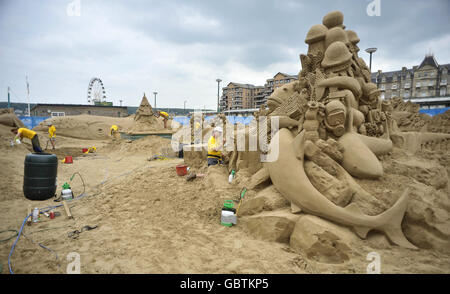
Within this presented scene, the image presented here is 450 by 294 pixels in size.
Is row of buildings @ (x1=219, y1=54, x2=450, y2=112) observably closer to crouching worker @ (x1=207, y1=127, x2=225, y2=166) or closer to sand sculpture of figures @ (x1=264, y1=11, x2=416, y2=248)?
crouching worker @ (x1=207, y1=127, x2=225, y2=166)

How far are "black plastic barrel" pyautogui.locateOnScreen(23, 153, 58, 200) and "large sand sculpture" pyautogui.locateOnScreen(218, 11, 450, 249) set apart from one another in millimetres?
3869

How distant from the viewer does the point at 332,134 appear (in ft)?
10.7

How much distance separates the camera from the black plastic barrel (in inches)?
174

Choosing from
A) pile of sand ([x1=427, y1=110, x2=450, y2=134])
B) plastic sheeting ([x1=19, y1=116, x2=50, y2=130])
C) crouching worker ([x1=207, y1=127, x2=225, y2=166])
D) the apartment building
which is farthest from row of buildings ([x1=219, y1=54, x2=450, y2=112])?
plastic sheeting ([x1=19, y1=116, x2=50, y2=130])

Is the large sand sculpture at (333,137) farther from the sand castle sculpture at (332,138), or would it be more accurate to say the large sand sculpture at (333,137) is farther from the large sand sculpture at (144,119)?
the large sand sculpture at (144,119)

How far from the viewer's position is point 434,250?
2572 millimetres

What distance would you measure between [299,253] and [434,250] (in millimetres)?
1461

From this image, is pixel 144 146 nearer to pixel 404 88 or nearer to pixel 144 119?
pixel 144 119

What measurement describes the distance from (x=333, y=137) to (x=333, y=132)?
84 millimetres

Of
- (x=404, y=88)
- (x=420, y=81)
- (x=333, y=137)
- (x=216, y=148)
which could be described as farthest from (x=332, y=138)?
(x=404, y=88)

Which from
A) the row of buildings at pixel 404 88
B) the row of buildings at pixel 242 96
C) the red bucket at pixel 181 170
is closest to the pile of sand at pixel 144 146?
the row of buildings at pixel 404 88

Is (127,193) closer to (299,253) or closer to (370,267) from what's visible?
(299,253)

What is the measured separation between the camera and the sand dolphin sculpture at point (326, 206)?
103 inches

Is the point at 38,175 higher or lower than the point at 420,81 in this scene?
lower
